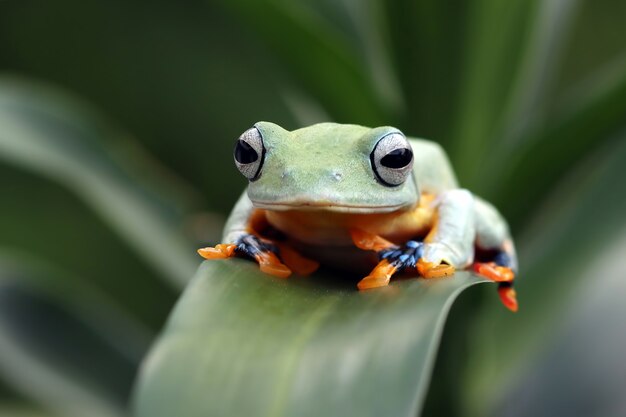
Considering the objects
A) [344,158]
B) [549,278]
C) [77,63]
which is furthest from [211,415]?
[77,63]

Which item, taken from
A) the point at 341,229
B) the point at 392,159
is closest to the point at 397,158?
the point at 392,159

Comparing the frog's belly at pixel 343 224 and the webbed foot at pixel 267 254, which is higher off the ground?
the frog's belly at pixel 343 224

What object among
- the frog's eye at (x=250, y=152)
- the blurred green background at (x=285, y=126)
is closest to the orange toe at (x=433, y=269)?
the frog's eye at (x=250, y=152)

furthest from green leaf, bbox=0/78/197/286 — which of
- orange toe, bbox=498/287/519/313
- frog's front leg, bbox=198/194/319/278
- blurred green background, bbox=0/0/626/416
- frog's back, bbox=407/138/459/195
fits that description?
orange toe, bbox=498/287/519/313

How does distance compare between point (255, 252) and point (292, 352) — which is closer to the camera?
point (292, 352)

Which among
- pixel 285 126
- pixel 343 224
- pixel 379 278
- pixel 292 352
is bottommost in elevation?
pixel 292 352

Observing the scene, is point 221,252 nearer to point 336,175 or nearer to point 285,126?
point 336,175

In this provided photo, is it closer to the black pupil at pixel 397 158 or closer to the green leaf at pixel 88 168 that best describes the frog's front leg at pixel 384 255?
the black pupil at pixel 397 158
